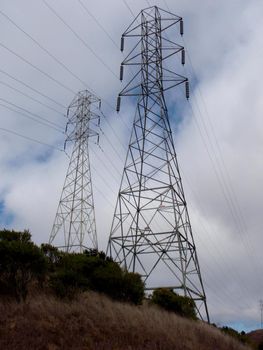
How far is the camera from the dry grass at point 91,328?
1288cm

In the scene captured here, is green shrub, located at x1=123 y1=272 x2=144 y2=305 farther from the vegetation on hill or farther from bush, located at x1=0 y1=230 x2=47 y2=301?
bush, located at x1=0 y1=230 x2=47 y2=301

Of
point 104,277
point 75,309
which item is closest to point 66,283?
point 75,309

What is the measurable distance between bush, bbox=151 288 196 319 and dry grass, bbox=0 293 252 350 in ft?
12.0

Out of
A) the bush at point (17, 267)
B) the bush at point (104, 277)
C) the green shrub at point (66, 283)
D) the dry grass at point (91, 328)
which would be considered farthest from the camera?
the bush at point (104, 277)

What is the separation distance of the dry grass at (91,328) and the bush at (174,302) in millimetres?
3667

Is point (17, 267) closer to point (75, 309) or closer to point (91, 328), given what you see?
point (75, 309)

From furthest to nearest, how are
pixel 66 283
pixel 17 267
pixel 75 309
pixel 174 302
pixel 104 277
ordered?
pixel 174 302
pixel 104 277
pixel 66 283
pixel 17 267
pixel 75 309

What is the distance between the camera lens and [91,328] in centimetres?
1473

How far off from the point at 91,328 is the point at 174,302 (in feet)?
30.6

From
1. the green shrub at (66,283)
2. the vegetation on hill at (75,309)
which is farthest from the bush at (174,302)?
the green shrub at (66,283)

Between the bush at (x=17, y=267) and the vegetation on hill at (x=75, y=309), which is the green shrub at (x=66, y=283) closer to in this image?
the vegetation on hill at (x=75, y=309)

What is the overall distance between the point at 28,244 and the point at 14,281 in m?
1.62

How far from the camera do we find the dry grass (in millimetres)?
12875

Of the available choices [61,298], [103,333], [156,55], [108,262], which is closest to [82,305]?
[61,298]
